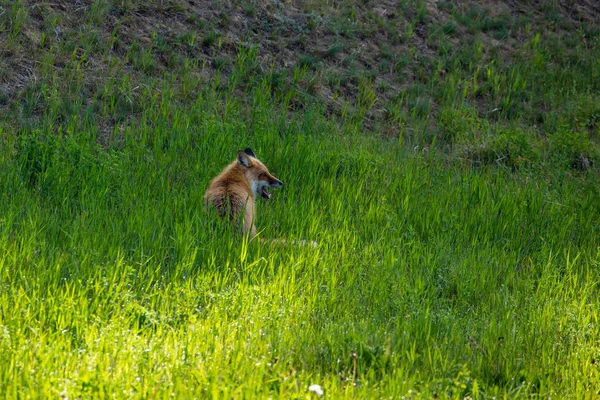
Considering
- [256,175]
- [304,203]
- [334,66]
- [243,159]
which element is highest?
[334,66]

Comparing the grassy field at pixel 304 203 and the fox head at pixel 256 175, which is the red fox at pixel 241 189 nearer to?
the fox head at pixel 256 175

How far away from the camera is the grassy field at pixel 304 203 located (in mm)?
5090

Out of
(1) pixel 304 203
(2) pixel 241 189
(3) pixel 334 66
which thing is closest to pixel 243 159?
(2) pixel 241 189

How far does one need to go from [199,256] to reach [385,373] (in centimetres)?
237

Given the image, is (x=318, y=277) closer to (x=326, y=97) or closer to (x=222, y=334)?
(x=222, y=334)

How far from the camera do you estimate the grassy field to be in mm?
5090

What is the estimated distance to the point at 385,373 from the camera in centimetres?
513

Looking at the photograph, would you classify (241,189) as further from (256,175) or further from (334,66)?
(334,66)

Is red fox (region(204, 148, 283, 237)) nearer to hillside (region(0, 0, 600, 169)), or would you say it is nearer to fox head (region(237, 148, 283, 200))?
fox head (region(237, 148, 283, 200))

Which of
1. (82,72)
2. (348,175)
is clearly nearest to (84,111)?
(82,72)

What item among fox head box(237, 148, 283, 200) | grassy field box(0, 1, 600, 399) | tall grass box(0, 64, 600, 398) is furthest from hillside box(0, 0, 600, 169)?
fox head box(237, 148, 283, 200)

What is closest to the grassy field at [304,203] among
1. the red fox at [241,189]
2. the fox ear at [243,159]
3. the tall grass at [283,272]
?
the tall grass at [283,272]

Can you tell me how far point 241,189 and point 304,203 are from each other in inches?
37.0

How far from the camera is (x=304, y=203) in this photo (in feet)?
28.0
